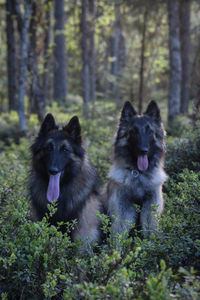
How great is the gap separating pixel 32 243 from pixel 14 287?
48 centimetres

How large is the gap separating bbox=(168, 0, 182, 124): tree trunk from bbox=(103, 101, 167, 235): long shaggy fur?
8.68 metres

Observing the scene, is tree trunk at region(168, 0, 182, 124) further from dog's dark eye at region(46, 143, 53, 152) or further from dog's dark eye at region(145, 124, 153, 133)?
dog's dark eye at region(46, 143, 53, 152)

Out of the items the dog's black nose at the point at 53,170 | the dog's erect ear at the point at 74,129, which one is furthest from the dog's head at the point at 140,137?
the dog's black nose at the point at 53,170

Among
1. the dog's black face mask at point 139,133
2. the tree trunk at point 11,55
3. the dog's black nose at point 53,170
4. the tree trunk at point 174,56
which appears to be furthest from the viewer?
the tree trunk at point 11,55

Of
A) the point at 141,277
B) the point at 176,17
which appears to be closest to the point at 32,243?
the point at 141,277

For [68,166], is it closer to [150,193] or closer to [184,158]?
[150,193]

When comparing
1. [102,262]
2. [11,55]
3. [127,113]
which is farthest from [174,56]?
[102,262]

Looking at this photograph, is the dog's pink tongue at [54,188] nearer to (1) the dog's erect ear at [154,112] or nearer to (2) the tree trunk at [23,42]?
(1) the dog's erect ear at [154,112]

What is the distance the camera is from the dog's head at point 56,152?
159 inches

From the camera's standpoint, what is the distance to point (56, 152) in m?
4.04

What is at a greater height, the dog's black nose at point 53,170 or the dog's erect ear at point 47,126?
the dog's erect ear at point 47,126

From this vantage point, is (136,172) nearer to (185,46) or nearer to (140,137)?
(140,137)

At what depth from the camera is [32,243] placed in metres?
3.13

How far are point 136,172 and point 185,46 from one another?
43.3 feet
